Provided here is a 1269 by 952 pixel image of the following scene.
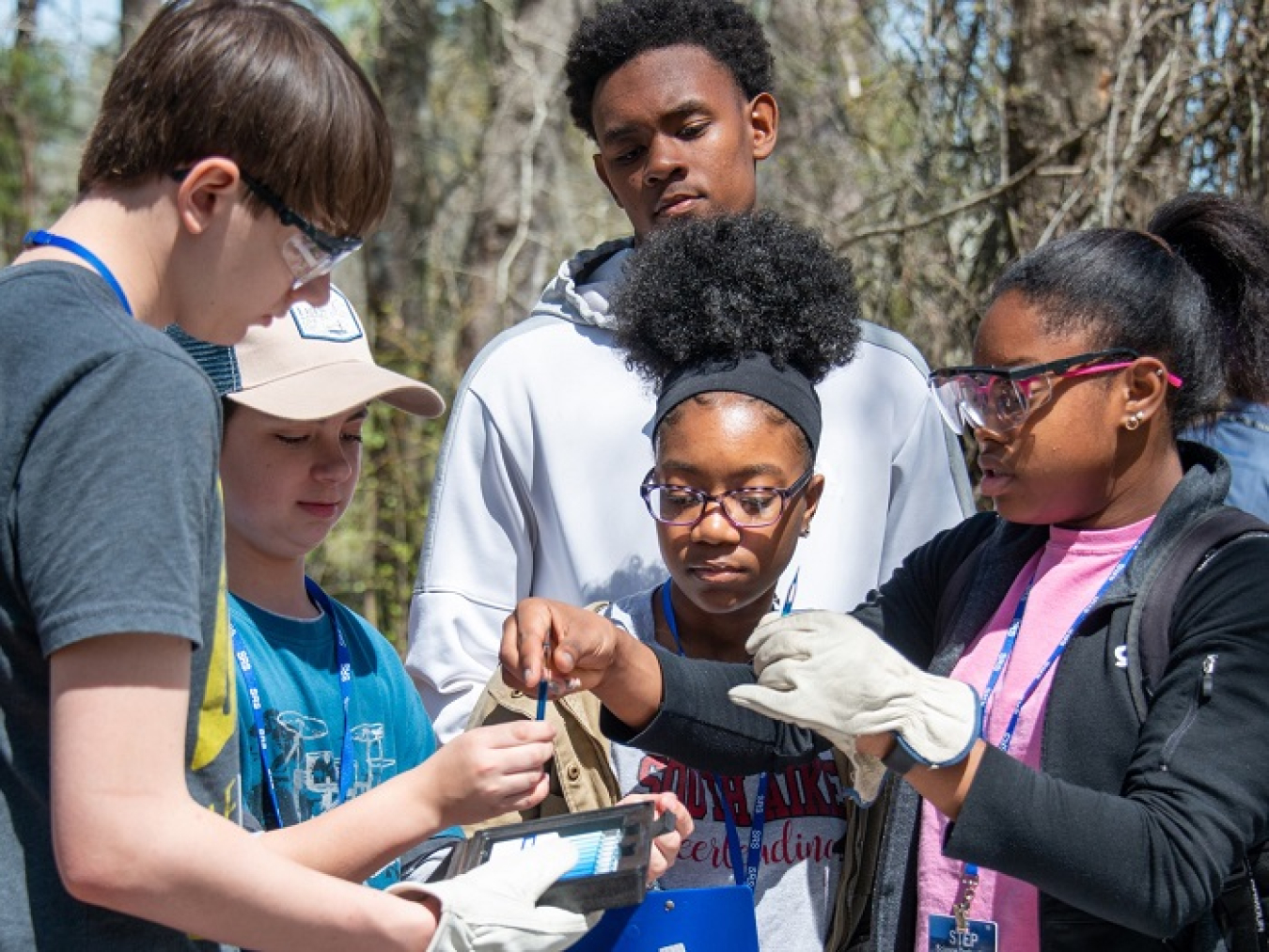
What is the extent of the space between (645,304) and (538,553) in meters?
0.61

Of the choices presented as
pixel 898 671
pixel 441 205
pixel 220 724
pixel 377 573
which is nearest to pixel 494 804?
pixel 220 724

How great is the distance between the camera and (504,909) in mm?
1911

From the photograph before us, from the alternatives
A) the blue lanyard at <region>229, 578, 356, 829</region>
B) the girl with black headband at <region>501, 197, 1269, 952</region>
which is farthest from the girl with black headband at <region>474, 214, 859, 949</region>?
the blue lanyard at <region>229, 578, 356, 829</region>

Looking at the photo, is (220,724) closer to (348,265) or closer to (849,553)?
(849,553)

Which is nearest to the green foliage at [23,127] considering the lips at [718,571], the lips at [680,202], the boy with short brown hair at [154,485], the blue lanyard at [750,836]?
the lips at [680,202]

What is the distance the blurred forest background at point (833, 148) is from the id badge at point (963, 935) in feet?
10.4

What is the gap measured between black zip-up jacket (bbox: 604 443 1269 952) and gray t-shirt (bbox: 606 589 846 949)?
157mm

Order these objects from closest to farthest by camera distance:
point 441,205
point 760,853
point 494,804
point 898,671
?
point 494,804 < point 898,671 < point 760,853 < point 441,205

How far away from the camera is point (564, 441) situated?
324cm

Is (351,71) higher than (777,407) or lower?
higher

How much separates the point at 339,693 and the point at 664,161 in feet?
4.74

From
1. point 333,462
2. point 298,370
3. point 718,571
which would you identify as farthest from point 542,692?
point 298,370

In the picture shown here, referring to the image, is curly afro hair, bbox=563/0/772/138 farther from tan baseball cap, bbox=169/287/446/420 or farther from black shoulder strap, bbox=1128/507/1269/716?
black shoulder strap, bbox=1128/507/1269/716

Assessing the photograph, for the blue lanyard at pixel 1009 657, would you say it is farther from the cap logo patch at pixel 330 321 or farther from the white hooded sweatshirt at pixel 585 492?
the cap logo patch at pixel 330 321
